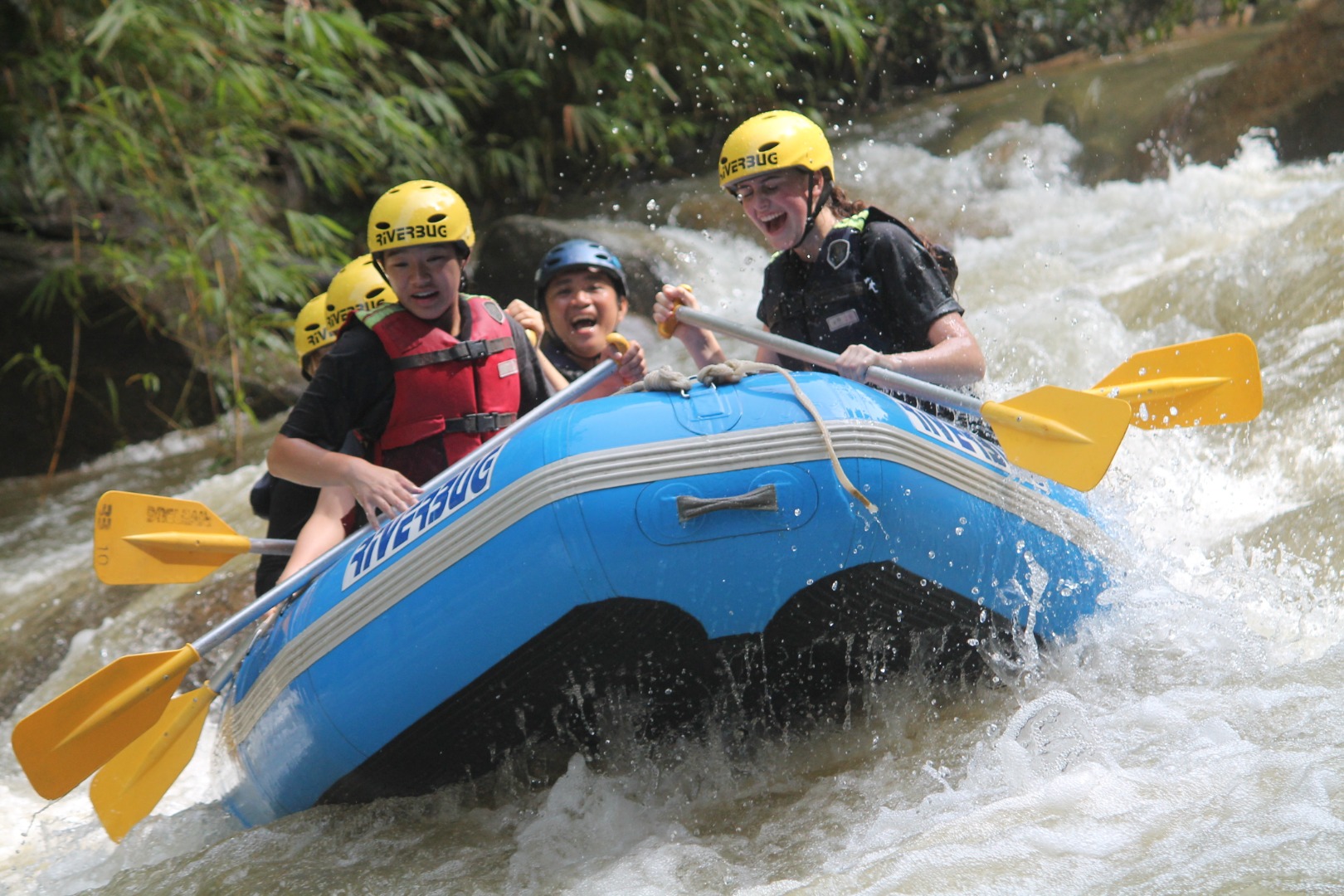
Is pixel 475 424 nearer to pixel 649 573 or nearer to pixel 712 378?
pixel 712 378

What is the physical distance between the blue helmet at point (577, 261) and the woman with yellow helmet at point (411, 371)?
0.62m

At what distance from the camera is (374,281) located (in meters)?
3.99

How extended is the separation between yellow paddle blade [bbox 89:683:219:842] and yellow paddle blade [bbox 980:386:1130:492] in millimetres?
2042

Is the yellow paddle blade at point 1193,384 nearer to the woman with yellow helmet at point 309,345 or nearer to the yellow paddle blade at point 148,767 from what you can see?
the woman with yellow helmet at point 309,345

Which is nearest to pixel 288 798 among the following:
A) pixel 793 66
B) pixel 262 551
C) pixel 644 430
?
pixel 262 551

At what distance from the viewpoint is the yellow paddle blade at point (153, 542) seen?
11.3ft

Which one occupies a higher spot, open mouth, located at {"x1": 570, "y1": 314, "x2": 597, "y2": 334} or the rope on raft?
open mouth, located at {"x1": 570, "y1": 314, "x2": 597, "y2": 334}

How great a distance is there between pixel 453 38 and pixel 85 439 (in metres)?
3.79

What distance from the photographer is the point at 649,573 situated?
2.42 metres

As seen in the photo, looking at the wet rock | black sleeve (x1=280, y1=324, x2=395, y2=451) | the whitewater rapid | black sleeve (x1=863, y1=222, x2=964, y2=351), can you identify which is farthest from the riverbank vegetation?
black sleeve (x1=863, y1=222, x2=964, y2=351)


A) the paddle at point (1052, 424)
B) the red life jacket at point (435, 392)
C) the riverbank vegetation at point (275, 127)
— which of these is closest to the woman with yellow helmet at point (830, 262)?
the paddle at point (1052, 424)

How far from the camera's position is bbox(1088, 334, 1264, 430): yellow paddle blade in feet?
10.0

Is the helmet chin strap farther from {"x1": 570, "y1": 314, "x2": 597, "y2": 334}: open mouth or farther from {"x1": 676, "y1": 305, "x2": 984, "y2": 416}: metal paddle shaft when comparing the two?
{"x1": 570, "y1": 314, "x2": 597, "y2": 334}: open mouth

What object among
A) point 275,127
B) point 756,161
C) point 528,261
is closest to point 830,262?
point 756,161
